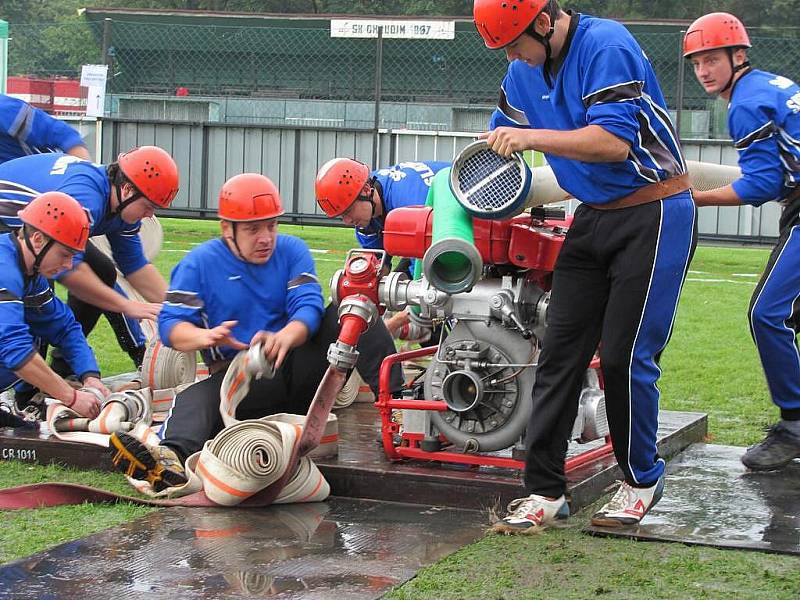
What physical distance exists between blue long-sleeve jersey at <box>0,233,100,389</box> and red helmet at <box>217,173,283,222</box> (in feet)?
3.47

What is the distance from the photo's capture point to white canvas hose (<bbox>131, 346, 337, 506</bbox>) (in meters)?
4.91

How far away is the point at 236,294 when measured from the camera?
5.60m

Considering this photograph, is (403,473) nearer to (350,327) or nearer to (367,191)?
(350,327)

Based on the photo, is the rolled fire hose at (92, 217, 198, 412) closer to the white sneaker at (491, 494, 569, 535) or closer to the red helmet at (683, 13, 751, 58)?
the white sneaker at (491, 494, 569, 535)

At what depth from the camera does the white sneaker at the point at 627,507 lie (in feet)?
15.0

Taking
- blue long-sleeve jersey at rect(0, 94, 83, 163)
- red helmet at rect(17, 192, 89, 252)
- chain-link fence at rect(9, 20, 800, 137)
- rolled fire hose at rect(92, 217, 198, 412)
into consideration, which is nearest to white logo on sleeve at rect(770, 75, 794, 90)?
rolled fire hose at rect(92, 217, 198, 412)

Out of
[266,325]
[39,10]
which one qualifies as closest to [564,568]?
[266,325]

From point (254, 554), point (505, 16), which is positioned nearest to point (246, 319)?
point (254, 554)

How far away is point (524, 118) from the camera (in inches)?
187

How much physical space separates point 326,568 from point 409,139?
16.4 metres

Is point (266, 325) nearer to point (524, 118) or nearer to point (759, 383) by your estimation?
point (524, 118)

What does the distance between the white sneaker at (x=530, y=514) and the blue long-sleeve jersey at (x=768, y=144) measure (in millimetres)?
1815

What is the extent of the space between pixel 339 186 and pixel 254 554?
2.63 meters

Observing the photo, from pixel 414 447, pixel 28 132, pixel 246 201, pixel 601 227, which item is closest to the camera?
pixel 601 227
